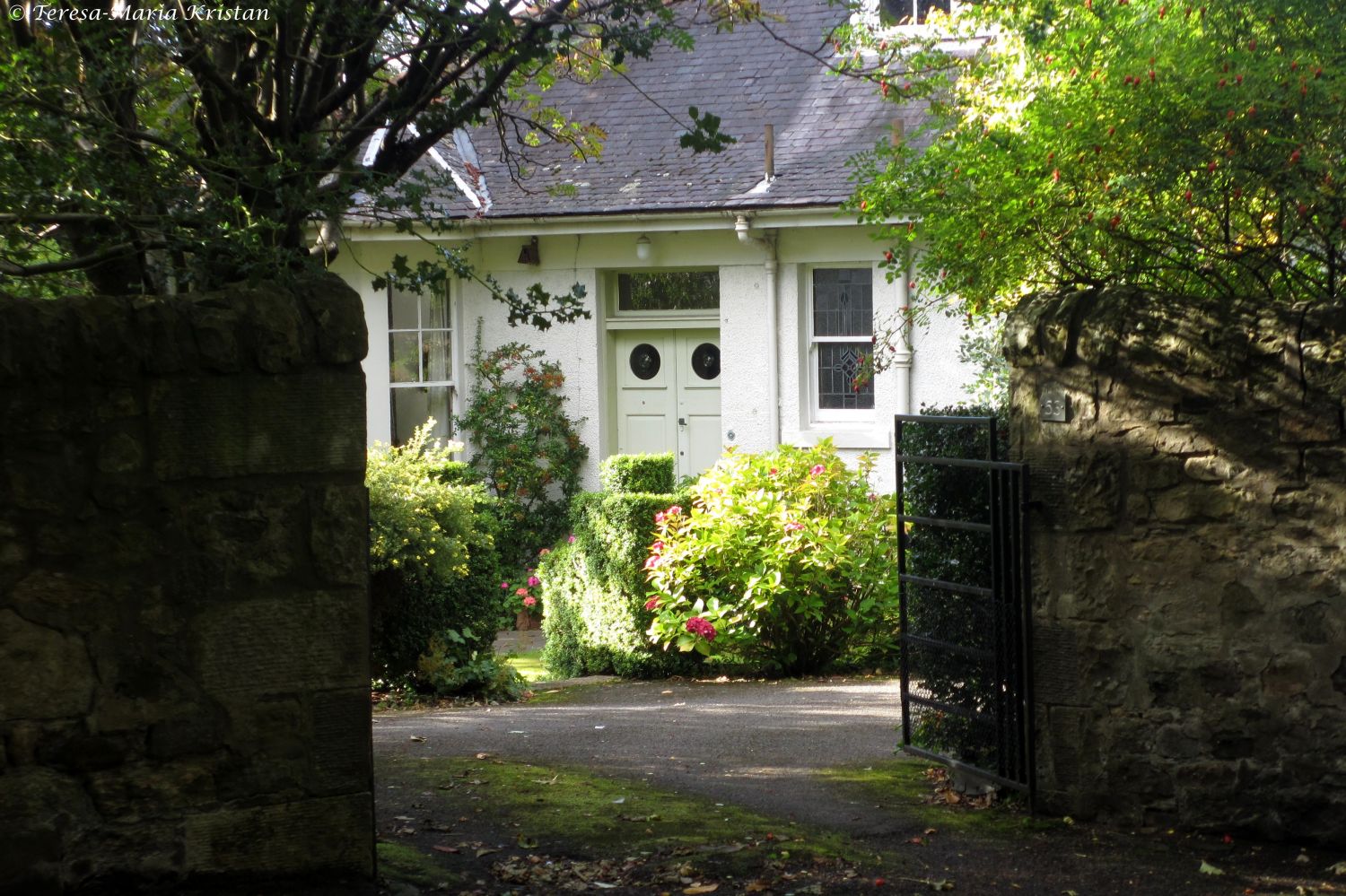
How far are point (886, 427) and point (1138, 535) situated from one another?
32.0ft

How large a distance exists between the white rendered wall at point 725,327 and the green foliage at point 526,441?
24 centimetres


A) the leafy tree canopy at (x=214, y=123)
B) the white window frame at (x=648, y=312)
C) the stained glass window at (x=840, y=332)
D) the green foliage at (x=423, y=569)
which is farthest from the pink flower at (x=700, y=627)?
the white window frame at (x=648, y=312)

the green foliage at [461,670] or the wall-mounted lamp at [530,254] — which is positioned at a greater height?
the wall-mounted lamp at [530,254]

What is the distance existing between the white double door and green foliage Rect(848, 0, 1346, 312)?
9363 mm

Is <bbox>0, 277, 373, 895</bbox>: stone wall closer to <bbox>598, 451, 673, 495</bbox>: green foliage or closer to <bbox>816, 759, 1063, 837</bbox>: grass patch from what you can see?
<bbox>816, 759, 1063, 837</bbox>: grass patch

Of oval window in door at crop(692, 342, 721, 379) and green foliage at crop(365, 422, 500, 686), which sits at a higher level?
oval window in door at crop(692, 342, 721, 379)

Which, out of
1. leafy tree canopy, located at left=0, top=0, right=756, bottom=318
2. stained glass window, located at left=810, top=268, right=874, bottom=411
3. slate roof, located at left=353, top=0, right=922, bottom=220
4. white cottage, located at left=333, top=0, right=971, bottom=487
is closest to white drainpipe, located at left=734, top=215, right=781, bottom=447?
white cottage, located at left=333, top=0, right=971, bottom=487

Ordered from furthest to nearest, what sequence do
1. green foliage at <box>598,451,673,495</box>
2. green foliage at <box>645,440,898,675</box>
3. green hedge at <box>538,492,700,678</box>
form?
green foliage at <box>598,451,673,495</box> < green hedge at <box>538,492,700,678</box> < green foliage at <box>645,440,898,675</box>

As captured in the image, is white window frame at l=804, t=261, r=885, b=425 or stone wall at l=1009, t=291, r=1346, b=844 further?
white window frame at l=804, t=261, r=885, b=425

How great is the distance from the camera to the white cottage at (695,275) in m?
15.0

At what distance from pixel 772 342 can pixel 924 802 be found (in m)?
9.65

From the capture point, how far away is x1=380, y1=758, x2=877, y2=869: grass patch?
5156 mm

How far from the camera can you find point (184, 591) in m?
4.05

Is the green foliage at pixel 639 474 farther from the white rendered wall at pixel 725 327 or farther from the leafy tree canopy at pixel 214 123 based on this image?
the leafy tree canopy at pixel 214 123
